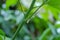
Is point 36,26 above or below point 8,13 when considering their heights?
below

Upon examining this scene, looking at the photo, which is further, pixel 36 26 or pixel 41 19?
pixel 36 26

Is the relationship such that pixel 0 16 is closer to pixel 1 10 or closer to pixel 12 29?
pixel 1 10

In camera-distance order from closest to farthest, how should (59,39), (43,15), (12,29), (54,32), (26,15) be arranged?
(26,15) < (59,39) < (54,32) < (43,15) < (12,29)

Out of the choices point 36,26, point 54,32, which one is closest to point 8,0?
point 54,32

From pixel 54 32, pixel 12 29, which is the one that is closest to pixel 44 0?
pixel 54 32

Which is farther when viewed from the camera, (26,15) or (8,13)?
(8,13)

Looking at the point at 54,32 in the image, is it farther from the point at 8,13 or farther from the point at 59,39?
the point at 8,13

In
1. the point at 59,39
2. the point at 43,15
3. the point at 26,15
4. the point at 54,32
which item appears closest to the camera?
the point at 26,15

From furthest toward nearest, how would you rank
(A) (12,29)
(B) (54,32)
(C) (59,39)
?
(A) (12,29)
(B) (54,32)
(C) (59,39)

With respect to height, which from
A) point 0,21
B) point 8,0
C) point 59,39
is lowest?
point 0,21
